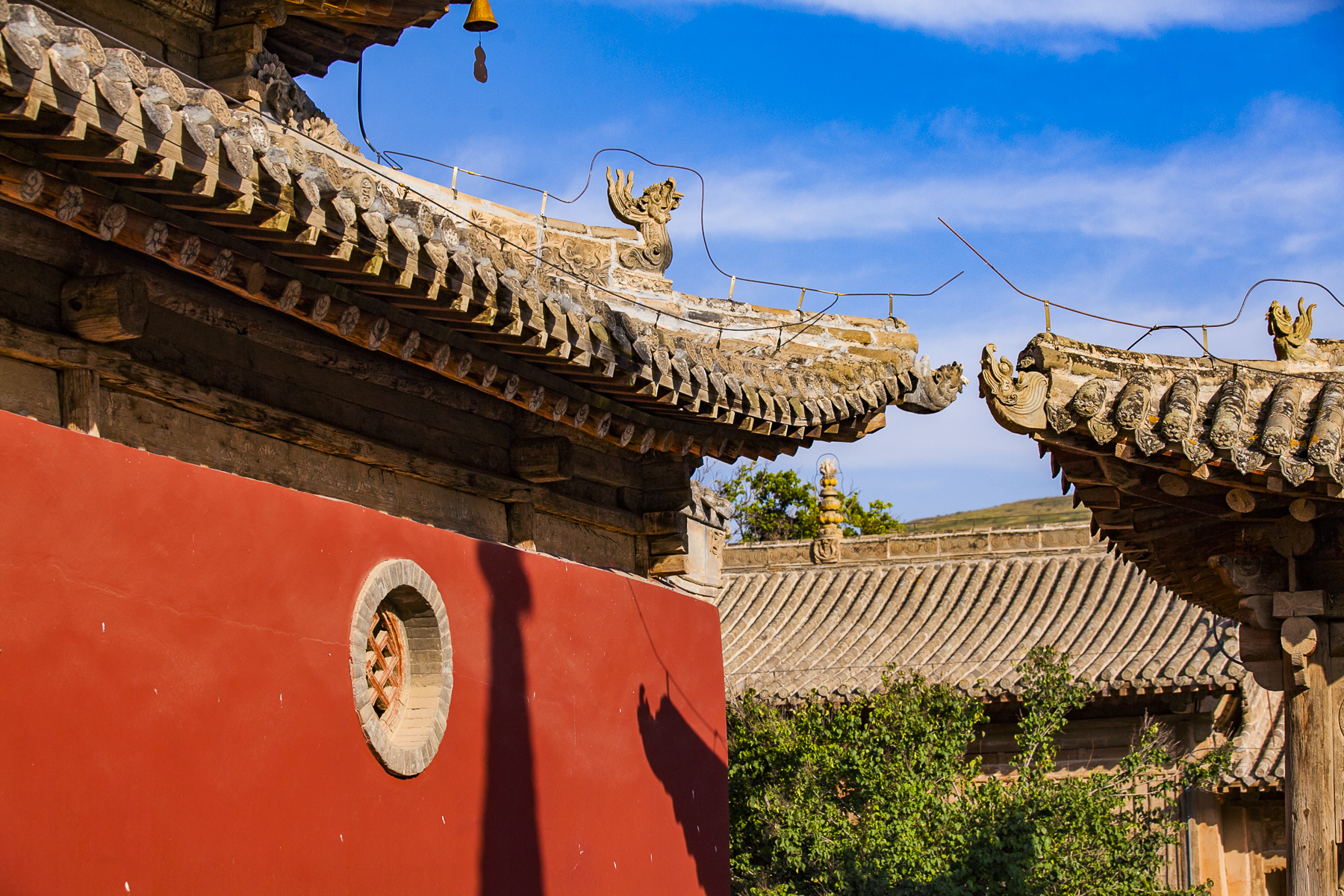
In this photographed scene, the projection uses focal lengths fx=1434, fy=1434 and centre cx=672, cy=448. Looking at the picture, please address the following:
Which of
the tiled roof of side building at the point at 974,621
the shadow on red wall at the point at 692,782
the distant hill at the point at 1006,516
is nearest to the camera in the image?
the shadow on red wall at the point at 692,782

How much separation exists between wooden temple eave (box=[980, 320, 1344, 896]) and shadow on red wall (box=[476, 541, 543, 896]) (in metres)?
2.49

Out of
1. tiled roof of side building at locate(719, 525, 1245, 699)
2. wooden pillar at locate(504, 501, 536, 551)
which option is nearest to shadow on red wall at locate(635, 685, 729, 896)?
wooden pillar at locate(504, 501, 536, 551)

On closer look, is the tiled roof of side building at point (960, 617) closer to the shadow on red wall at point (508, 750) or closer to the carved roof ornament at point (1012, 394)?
the shadow on red wall at point (508, 750)

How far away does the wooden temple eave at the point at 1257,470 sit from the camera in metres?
4.58

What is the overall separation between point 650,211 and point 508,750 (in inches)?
178

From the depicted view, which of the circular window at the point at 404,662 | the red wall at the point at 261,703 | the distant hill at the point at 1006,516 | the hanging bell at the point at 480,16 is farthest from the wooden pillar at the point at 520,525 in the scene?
the distant hill at the point at 1006,516

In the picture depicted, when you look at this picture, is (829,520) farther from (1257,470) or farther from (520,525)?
(1257,470)

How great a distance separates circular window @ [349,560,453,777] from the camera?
5.38 meters

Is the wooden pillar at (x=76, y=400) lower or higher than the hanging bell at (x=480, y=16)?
lower

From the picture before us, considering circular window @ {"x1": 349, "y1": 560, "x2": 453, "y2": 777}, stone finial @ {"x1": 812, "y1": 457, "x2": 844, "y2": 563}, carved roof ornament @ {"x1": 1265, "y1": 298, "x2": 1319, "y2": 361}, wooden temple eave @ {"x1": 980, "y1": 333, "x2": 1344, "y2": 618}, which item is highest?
stone finial @ {"x1": 812, "y1": 457, "x2": 844, "y2": 563}

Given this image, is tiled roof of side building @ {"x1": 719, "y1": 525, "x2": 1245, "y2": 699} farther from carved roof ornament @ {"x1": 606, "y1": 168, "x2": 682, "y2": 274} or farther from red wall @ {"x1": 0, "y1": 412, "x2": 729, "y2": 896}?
red wall @ {"x1": 0, "y1": 412, "x2": 729, "y2": 896}

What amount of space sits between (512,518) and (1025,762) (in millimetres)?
4569

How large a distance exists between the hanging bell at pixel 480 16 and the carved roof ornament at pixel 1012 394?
3.17 metres

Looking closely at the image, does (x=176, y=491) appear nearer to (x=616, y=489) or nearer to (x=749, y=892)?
(x=616, y=489)
